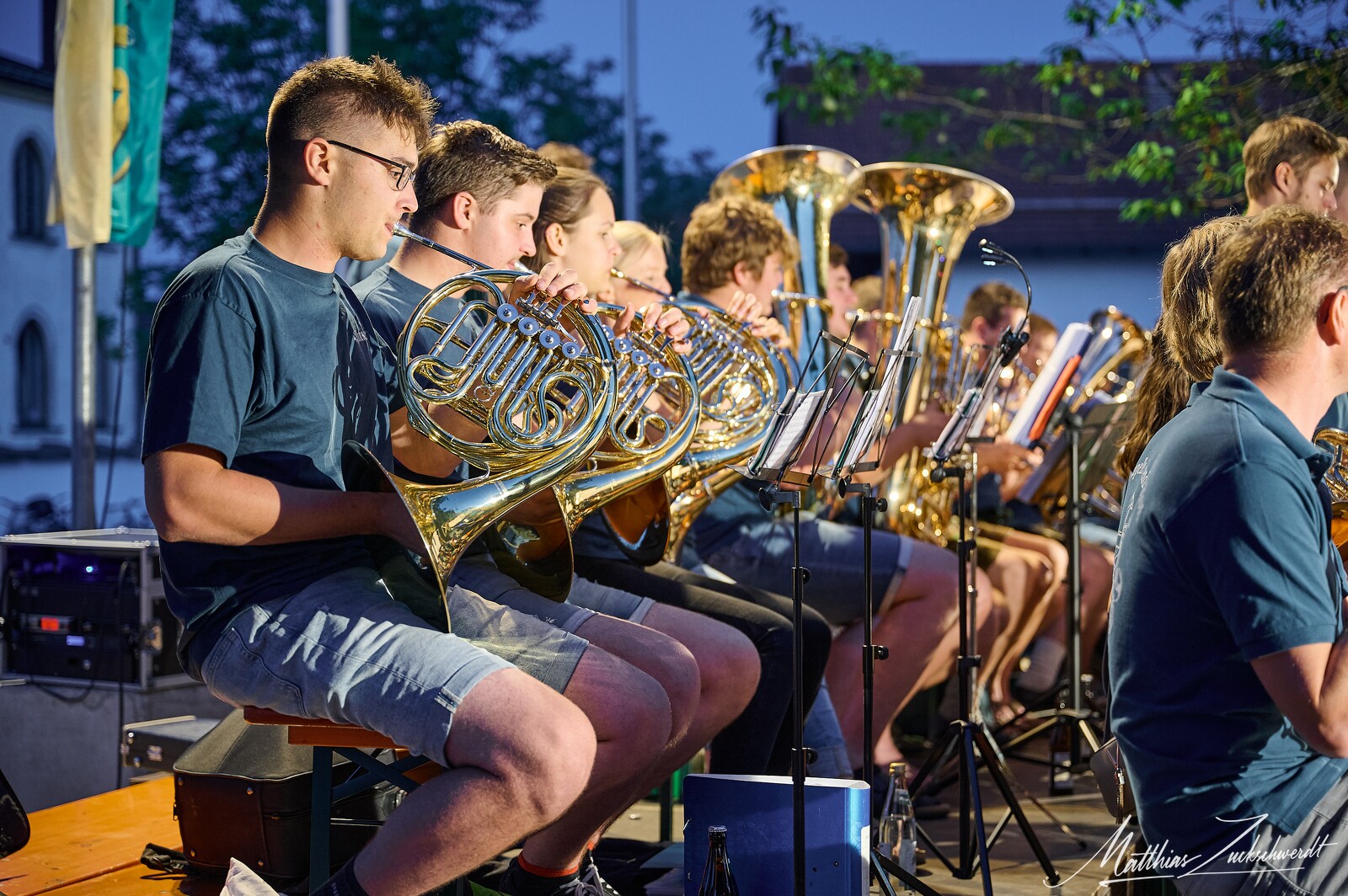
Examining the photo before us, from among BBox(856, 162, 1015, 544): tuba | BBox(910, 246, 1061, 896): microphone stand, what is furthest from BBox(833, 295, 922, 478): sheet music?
BBox(856, 162, 1015, 544): tuba

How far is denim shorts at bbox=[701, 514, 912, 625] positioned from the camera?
450 cm

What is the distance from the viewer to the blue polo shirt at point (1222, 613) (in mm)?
1899

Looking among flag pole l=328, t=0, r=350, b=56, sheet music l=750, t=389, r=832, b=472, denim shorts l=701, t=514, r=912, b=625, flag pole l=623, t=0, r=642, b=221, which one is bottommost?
denim shorts l=701, t=514, r=912, b=625

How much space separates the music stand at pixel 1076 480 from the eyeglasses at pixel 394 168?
2871mm

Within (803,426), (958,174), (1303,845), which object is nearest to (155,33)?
(958,174)

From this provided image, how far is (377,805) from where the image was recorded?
3529mm

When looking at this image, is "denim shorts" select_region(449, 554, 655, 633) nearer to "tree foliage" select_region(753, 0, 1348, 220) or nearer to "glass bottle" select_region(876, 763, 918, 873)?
"glass bottle" select_region(876, 763, 918, 873)

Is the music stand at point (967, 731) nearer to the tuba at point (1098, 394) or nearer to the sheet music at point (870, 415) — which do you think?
the sheet music at point (870, 415)

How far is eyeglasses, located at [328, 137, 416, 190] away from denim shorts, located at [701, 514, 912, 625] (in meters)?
2.11

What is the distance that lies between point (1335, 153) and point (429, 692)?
12.7 feet

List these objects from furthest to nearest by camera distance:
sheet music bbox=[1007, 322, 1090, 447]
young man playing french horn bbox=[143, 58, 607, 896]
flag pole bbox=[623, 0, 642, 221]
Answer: flag pole bbox=[623, 0, 642, 221], sheet music bbox=[1007, 322, 1090, 447], young man playing french horn bbox=[143, 58, 607, 896]

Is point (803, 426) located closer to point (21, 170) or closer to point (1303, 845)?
point (1303, 845)

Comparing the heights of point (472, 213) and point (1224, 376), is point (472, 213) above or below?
above

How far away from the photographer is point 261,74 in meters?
20.1
